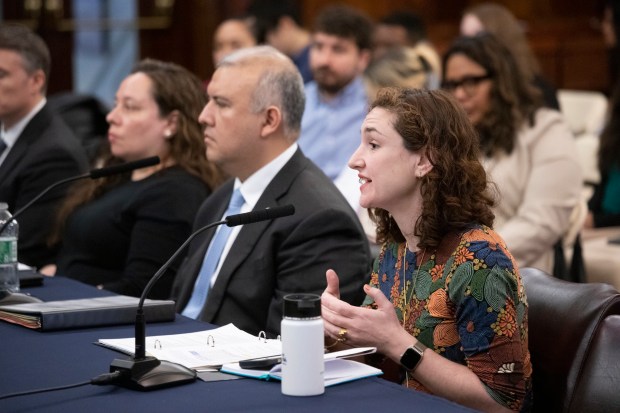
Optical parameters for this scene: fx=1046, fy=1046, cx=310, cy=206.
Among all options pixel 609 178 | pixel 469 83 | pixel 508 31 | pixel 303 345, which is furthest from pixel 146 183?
pixel 508 31

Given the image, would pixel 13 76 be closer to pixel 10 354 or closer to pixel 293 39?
pixel 10 354

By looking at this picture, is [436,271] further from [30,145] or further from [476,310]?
[30,145]

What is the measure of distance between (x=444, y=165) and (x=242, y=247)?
2.85ft

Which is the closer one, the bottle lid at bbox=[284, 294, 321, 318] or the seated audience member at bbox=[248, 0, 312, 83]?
the bottle lid at bbox=[284, 294, 321, 318]

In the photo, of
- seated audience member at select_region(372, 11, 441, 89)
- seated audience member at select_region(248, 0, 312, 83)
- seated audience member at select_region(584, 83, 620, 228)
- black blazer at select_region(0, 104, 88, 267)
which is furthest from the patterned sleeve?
seated audience member at select_region(372, 11, 441, 89)

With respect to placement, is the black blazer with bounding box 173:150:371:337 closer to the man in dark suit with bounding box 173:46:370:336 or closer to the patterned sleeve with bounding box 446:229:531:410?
the man in dark suit with bounding box 173:46:370:336

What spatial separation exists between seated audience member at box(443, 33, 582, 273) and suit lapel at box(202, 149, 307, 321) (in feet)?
4.71

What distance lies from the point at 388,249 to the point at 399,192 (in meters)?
0.20

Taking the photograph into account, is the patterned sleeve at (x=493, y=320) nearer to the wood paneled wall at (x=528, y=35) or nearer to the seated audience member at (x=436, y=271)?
the seated audience member at (x=436, y=271)

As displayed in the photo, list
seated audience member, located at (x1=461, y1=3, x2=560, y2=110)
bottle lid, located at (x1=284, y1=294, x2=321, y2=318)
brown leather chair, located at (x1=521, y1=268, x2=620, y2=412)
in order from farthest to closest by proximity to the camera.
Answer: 1. seated audience member, located at (x1=461, y1=3, x2=560, y2=110)
2. brown leather chair, located at (x1=521, y1=268, x2=620, y2=412)
3. bottle lid, located at (x1=284, y1=294, x2=321, y2=318)

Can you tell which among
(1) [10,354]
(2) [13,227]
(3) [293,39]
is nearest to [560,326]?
(1) [10,354]

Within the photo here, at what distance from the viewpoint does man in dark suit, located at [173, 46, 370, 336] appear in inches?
115

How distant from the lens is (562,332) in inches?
89.3

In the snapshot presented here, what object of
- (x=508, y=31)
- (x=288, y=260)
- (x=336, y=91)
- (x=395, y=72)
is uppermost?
(x=508, y=31)
